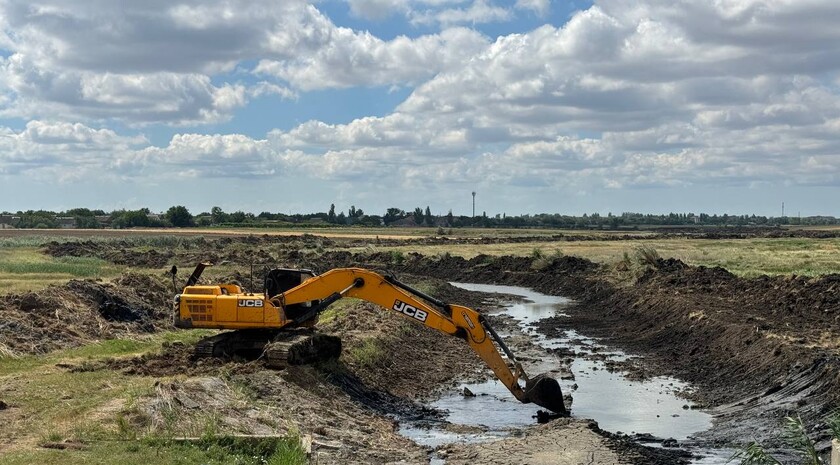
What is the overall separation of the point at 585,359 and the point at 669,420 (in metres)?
8.33

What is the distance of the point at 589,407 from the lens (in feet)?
65.4

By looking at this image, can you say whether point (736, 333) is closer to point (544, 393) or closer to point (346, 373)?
point (544, 393)

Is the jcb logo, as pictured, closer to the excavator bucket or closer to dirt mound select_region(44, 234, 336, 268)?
the excavator bucket

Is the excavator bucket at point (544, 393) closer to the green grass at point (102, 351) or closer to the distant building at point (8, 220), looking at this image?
the green grass at point (102, 351)

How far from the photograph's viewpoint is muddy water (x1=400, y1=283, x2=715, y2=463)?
17391mm

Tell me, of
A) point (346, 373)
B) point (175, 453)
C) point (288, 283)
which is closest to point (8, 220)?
point (288, 283)

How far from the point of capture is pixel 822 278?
37125mm

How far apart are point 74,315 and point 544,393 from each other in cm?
1472

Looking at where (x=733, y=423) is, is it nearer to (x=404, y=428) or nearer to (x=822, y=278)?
(x=404, y=428)

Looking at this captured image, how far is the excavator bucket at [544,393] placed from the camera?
18312mm

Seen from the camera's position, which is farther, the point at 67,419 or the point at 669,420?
the point at 669,420

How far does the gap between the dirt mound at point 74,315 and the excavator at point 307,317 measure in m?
4.73

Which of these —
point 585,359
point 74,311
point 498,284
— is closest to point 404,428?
point 585,359

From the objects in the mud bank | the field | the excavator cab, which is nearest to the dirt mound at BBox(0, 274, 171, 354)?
the field
